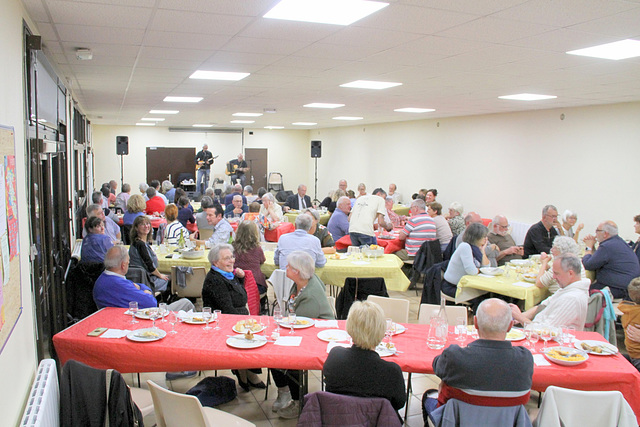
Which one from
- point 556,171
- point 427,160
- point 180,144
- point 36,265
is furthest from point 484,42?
point 180,144

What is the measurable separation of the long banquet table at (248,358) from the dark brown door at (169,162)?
16.9 metres

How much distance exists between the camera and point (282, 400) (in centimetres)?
418

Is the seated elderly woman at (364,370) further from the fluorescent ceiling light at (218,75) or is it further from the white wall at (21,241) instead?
the fluorescent ceiling light at (218,75)

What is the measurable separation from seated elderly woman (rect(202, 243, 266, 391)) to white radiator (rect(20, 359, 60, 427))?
1519 mm

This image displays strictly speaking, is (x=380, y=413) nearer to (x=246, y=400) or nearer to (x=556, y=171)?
(x=246, y=400)

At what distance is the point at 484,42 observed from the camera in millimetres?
4137

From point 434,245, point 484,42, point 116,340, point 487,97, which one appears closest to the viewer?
point 116,340

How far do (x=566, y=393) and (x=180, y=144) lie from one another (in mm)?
18776

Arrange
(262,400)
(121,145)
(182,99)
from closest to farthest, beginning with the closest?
(262,400)
(182,99)
(121,145)

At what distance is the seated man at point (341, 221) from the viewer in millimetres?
8656

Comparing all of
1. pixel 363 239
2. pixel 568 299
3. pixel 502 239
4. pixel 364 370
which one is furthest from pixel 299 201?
pixel 364 370

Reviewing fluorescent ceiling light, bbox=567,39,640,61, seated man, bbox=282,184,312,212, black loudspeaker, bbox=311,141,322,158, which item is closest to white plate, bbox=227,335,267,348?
fluorescent ceiling light, bbox=567,39,640,61

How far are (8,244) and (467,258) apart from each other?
4454mm

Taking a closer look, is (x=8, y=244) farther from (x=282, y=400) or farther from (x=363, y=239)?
(x=363, y=239)
